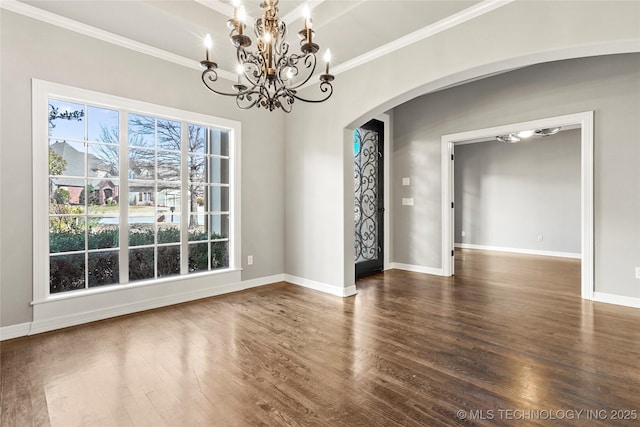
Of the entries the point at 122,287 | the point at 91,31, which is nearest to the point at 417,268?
the point at 122,287

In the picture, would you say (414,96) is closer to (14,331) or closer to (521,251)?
(14,331)

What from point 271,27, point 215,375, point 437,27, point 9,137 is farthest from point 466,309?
point 9,137

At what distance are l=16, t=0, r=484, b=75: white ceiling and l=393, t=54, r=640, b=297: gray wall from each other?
224 cm

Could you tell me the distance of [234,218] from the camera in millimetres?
4301

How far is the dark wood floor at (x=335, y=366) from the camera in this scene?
174 centimetres

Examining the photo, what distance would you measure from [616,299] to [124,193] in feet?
19.4

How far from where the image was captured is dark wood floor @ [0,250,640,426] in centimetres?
174

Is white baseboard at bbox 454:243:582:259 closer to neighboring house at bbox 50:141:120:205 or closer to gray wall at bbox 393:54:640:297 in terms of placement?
gray wall at bbox 393:54:640:297

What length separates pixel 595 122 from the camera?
375cm

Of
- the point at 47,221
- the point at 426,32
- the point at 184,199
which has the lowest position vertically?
the point at 47,221

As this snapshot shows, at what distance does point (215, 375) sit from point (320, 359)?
30.5 inches

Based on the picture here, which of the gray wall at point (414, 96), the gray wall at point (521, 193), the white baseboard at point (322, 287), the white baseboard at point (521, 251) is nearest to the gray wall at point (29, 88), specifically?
the gray wall at point (414, 96)

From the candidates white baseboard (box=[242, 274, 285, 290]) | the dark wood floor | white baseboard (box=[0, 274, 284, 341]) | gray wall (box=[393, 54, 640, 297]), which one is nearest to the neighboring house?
white baseboard (box=[0, 274, 284, 341])

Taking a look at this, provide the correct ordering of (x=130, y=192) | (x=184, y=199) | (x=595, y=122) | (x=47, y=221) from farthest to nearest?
(x=184, y=199), (x=595, y=122), (x=130, y=192), (x=47, y=221)
